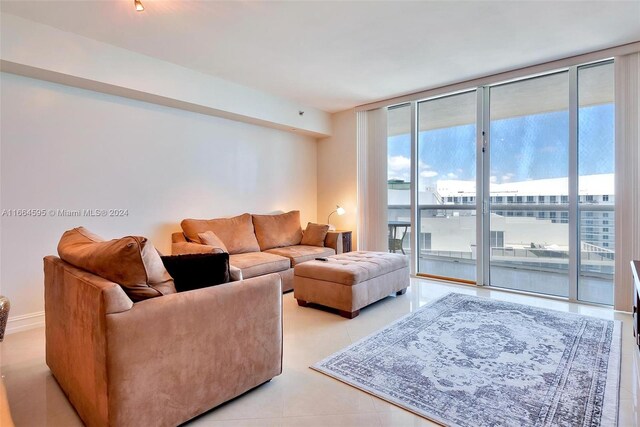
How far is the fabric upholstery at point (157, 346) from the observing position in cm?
139

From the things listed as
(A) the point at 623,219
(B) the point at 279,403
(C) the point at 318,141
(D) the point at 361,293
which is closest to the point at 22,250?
(B) the point at 279,403

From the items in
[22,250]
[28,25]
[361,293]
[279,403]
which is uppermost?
[28,25]

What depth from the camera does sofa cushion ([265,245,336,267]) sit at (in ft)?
13.5

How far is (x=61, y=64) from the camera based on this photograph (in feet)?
9.37

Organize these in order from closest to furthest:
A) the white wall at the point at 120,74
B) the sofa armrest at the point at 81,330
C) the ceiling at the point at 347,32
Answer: the sofa armrest at the point at 81,330
the ceiling at the point at 347,32
the white wall at the point at 120,74

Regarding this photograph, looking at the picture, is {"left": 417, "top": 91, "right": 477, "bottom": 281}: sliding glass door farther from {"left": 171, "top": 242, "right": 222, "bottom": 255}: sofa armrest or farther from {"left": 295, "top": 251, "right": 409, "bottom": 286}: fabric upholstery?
{"left": 171, "top": 242, "right": 222, "bottom": 255}: sofa armrest

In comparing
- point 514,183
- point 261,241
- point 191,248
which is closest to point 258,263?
point 191,248

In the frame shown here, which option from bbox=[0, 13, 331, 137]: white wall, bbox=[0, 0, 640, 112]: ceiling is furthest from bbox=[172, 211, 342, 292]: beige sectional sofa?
bbox=[0, 0, 640, 112]: ceiling

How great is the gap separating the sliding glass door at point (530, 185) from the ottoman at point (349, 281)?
148 centimetres

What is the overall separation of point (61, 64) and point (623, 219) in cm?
537

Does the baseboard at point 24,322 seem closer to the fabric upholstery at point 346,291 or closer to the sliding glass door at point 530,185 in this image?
the fabric upholstery at point 346,291

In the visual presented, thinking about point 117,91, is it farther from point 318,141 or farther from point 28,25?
point 318,141

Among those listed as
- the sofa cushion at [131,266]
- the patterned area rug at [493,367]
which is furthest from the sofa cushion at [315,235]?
the sofa cushion at [131,266]

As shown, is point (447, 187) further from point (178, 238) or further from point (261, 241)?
point (178, 238)
